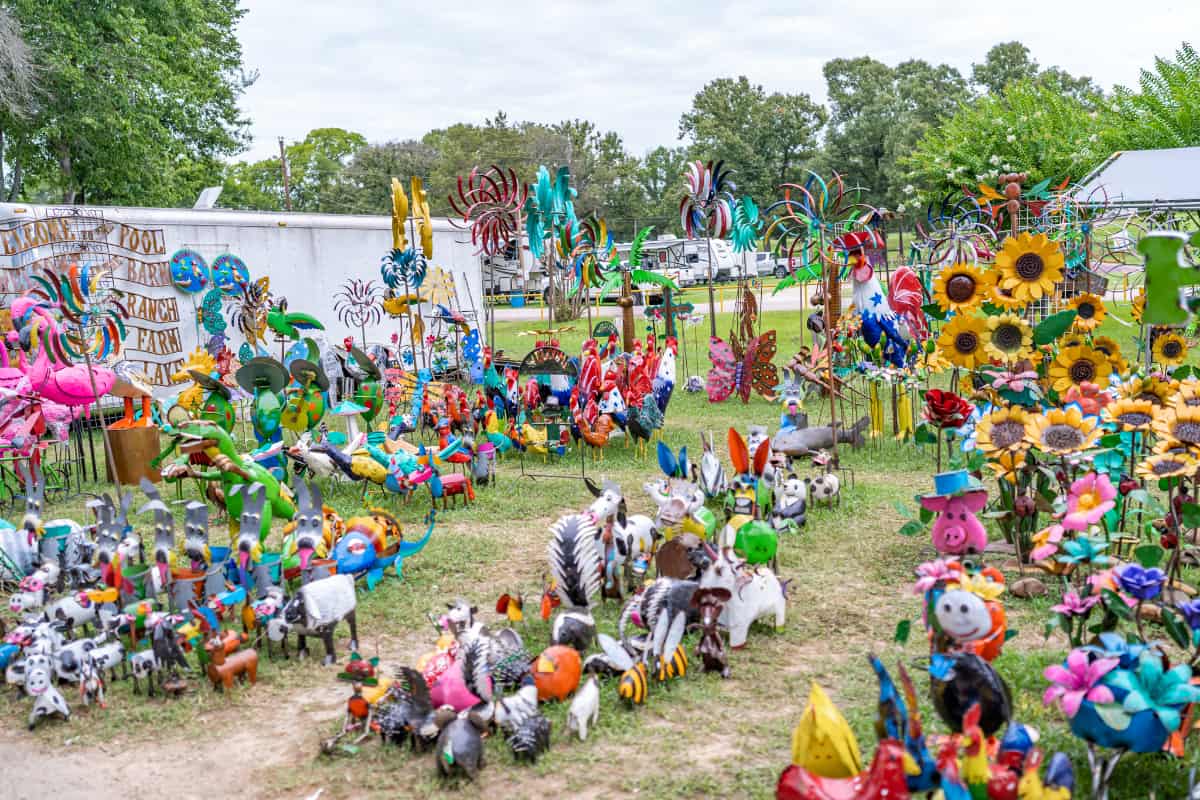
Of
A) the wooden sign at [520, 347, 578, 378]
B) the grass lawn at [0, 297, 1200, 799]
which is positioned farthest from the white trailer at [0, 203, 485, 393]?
the grass lawn at [0, 297, 1200, 799]

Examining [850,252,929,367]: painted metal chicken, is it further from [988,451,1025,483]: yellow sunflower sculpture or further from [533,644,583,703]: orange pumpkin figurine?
[533,644,583,703]: orange pumpkin figurine

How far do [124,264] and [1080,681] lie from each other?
12.1 m

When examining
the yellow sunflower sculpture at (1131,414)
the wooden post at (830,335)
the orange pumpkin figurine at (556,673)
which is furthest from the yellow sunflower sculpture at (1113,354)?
the orange pumpkin figurine at (556,673)

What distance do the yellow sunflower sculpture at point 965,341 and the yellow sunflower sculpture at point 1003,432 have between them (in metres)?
1.43

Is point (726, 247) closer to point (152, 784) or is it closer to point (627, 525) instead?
point (627, 525)

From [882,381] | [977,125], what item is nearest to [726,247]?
[977,125]

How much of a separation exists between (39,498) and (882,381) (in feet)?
23.3

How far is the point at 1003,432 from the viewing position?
5.18m

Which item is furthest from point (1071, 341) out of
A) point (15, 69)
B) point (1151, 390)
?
point (15, 69)

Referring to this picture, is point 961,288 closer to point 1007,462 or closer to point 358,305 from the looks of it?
point 1007,462

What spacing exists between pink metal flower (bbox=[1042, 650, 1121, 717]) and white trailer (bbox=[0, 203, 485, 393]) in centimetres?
1146

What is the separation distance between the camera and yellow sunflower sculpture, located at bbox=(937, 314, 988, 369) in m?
6.61

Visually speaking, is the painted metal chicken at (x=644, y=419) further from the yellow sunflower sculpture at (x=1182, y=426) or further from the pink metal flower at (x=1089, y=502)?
the yellow sunflower sculpture at (x=1182, y=426)

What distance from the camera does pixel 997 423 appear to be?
17.2ft
